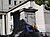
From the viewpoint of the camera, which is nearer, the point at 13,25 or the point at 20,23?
the point at 20,23

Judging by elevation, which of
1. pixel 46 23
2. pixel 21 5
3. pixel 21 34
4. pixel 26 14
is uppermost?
pixel 21 5

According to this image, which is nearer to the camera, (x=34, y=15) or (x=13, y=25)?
(x=34, y=15)

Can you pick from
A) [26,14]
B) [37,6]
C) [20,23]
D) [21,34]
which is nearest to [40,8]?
[37,6]

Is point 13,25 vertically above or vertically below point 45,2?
below

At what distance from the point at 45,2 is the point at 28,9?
3.24ft

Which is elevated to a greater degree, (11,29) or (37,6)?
(37,6)

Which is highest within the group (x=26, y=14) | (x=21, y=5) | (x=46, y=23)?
(x=21, y=5)

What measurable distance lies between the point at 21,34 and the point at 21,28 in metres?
0.56

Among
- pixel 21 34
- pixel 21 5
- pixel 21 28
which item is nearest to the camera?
pixel 21 34

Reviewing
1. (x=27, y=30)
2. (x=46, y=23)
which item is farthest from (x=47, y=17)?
(x=27, y=30)

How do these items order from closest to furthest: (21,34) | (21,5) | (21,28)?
(21,34) → (21,28) → (21,5)

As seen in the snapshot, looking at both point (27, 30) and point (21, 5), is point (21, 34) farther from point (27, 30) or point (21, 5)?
point (21, 5)

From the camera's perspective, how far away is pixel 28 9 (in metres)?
8.12

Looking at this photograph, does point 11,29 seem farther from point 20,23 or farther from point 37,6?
point 37,6
